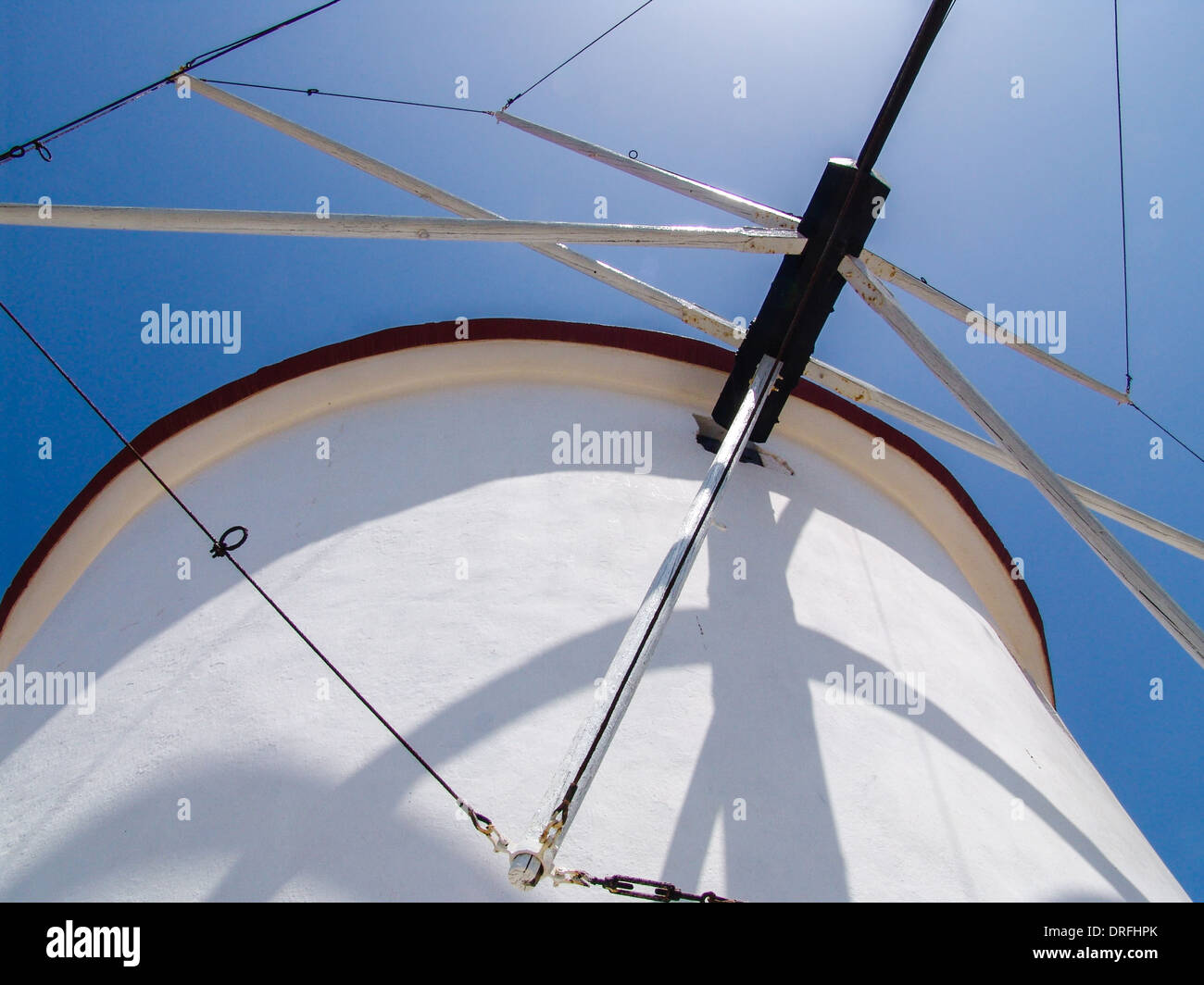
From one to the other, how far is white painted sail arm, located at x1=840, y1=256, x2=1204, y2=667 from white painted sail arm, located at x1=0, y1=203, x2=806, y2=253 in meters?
1.43

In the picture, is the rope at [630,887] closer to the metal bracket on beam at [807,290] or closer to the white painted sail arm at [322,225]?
the white painted sail arm at [322,225]

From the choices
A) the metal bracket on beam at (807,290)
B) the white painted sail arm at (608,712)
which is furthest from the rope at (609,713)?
the metal bracket on beam at (807,290)

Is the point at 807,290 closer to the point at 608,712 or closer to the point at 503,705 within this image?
the point at 503,705

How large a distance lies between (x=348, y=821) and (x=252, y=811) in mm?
342

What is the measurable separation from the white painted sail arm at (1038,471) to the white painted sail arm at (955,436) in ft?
2.54

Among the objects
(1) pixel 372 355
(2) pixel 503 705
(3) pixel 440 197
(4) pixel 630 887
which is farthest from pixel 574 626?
(3) pixel 440 197

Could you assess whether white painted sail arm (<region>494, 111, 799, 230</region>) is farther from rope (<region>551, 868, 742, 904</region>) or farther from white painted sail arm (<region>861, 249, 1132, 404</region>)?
rope (<region>551, 868, 742, 904</region>)

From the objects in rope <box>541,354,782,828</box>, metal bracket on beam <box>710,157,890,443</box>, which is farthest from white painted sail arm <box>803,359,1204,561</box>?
rope <box>541,354,782,828</box>

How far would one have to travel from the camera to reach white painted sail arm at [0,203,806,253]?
3.40 meters

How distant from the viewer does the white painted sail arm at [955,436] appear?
5797 mm

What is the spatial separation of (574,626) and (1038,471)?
7.57ft
